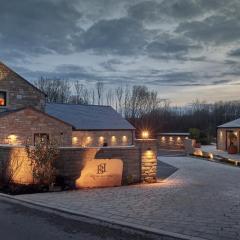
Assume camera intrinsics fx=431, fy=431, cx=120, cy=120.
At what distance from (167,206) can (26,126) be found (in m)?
17.6

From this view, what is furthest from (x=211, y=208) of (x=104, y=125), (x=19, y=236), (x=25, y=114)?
(x=104, y=125)

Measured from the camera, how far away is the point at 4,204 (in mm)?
10812

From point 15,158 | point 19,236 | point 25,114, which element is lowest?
point 19,236

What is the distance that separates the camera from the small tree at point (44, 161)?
43.5 ft

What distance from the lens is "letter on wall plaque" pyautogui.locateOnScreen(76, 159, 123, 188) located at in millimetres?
13734

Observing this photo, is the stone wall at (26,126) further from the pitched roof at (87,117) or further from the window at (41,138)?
the pitched roof at (87,117)

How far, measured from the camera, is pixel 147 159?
15844mm

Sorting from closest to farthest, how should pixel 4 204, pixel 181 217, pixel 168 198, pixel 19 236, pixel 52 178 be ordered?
pixel 19 236 < pixel 181 217 < pixel 4 204 < pixel 168 198 < pixel 52 178

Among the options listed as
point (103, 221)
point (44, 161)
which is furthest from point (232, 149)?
point (103, 221)

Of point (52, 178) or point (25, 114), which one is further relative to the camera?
point (25, 114)

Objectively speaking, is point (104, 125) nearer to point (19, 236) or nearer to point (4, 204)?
point (4, 204)

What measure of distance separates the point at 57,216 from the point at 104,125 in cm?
3117

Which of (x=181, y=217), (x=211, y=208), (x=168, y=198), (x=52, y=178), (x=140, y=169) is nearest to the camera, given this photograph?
(x=181, y=217)

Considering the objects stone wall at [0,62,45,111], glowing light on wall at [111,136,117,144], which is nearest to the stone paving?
stone wall at [0,62,45,111]
